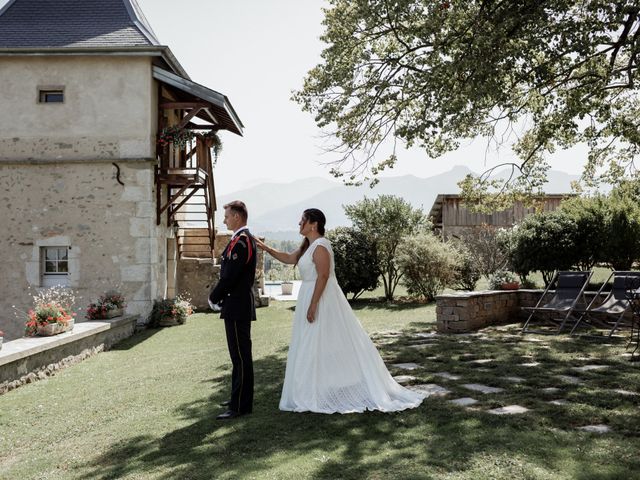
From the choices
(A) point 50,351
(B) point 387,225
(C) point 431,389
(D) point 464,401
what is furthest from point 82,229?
(D) point 464,401

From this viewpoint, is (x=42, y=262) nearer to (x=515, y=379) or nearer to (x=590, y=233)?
(x=515, y=379)

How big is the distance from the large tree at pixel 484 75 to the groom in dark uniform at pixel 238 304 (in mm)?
4562

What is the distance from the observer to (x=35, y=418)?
6312mm

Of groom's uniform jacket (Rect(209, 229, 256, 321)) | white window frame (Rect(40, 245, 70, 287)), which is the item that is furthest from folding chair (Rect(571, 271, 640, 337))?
white window frame (Rect(40, 245, 70, 287))

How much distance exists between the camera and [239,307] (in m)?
5.40

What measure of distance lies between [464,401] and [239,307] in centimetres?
228

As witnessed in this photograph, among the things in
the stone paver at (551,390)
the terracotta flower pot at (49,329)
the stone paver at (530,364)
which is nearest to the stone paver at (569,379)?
the stone paver at (551,390)

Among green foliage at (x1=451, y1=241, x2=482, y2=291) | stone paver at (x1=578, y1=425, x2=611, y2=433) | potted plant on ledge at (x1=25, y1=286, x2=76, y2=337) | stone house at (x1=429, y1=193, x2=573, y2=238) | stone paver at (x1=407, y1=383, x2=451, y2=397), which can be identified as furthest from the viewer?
stone house at (x1=429, y1=193, x2=573, y2=238)

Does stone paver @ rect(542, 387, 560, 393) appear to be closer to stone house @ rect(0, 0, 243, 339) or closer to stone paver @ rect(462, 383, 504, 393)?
stone paver @ rect(462, 383, 504, 393)

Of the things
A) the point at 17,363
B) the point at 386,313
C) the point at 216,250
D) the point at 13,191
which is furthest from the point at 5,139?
the point at 386,313

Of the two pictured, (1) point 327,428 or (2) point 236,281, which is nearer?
(1) point 327,428

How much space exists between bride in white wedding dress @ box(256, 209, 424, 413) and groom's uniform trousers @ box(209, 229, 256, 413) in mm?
400

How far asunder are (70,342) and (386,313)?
778 cm

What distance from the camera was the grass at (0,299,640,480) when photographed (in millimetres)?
3959
